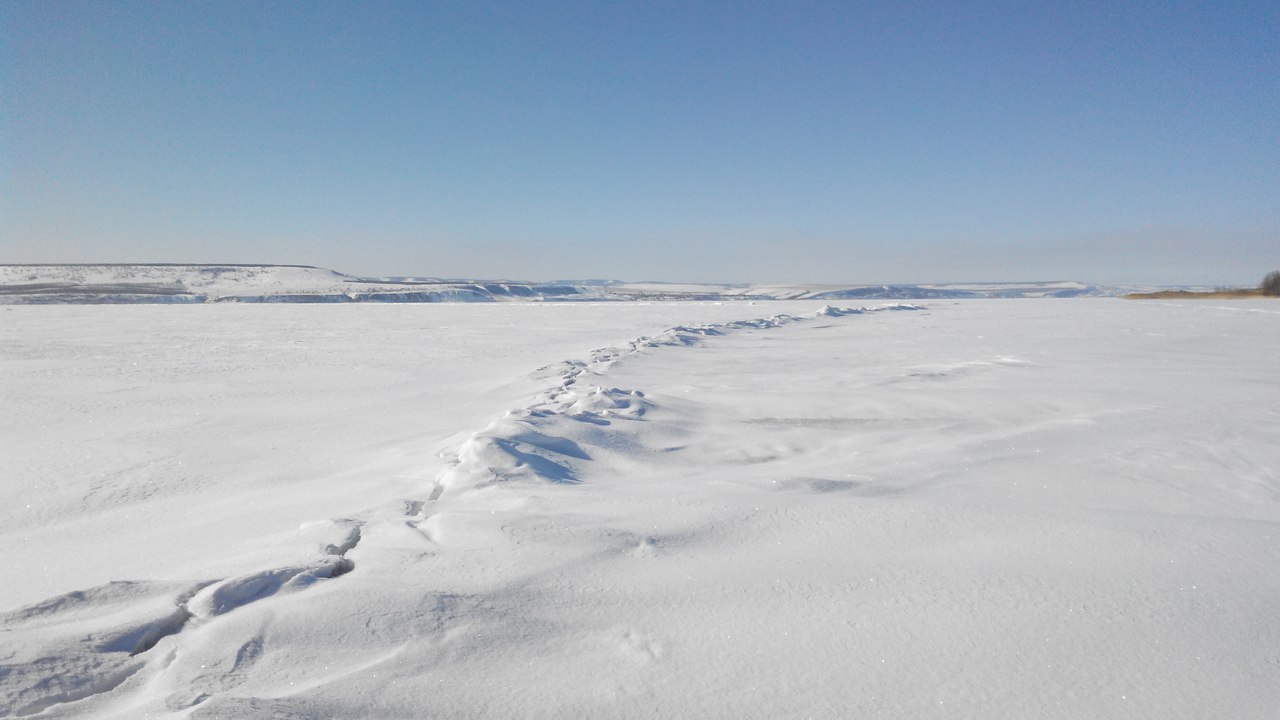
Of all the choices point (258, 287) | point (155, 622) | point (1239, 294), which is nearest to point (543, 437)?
point (155, 622)

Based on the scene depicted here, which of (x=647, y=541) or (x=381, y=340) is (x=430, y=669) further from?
(x=381, y=340)

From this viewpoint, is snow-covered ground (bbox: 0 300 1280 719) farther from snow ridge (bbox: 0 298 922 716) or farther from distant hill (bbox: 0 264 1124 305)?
distant hill (bbox: 0 264 1124 305)

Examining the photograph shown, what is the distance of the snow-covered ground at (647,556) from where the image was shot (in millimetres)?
1298

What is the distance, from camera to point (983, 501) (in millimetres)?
2396

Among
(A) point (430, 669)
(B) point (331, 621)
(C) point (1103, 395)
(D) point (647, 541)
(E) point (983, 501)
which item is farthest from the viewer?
(C) point (1103, 395)

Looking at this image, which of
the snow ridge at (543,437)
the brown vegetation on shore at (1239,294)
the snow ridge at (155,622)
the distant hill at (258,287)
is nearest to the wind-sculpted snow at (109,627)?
the snow ridge at (155,622)

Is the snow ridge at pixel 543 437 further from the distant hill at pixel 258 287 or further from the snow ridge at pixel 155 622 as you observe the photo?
the distant hill at pixel 258 287

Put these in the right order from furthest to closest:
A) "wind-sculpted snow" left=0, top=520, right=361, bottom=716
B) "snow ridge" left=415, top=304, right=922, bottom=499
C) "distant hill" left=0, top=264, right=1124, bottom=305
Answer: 1. "distant hill" left=0, top=264, right=1124, bottom=305
2. "snow ridge" left=415, top=304, right=922, bottom=499
3. "wind-sculpted snow" left=0, top=520, right=361, bottom=716

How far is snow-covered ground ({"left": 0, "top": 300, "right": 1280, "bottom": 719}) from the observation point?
1298 millimetres

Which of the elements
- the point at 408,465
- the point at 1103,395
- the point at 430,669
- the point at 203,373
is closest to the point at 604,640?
the point at 430,669

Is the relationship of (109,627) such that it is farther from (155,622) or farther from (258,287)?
(258,287)

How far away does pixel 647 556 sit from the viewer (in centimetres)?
188

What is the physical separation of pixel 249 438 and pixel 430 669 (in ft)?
9.45

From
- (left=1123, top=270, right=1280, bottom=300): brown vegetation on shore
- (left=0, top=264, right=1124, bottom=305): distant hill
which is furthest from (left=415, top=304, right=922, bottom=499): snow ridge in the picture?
(left=0, top=264, right=1124, bottom=305): distant hill
